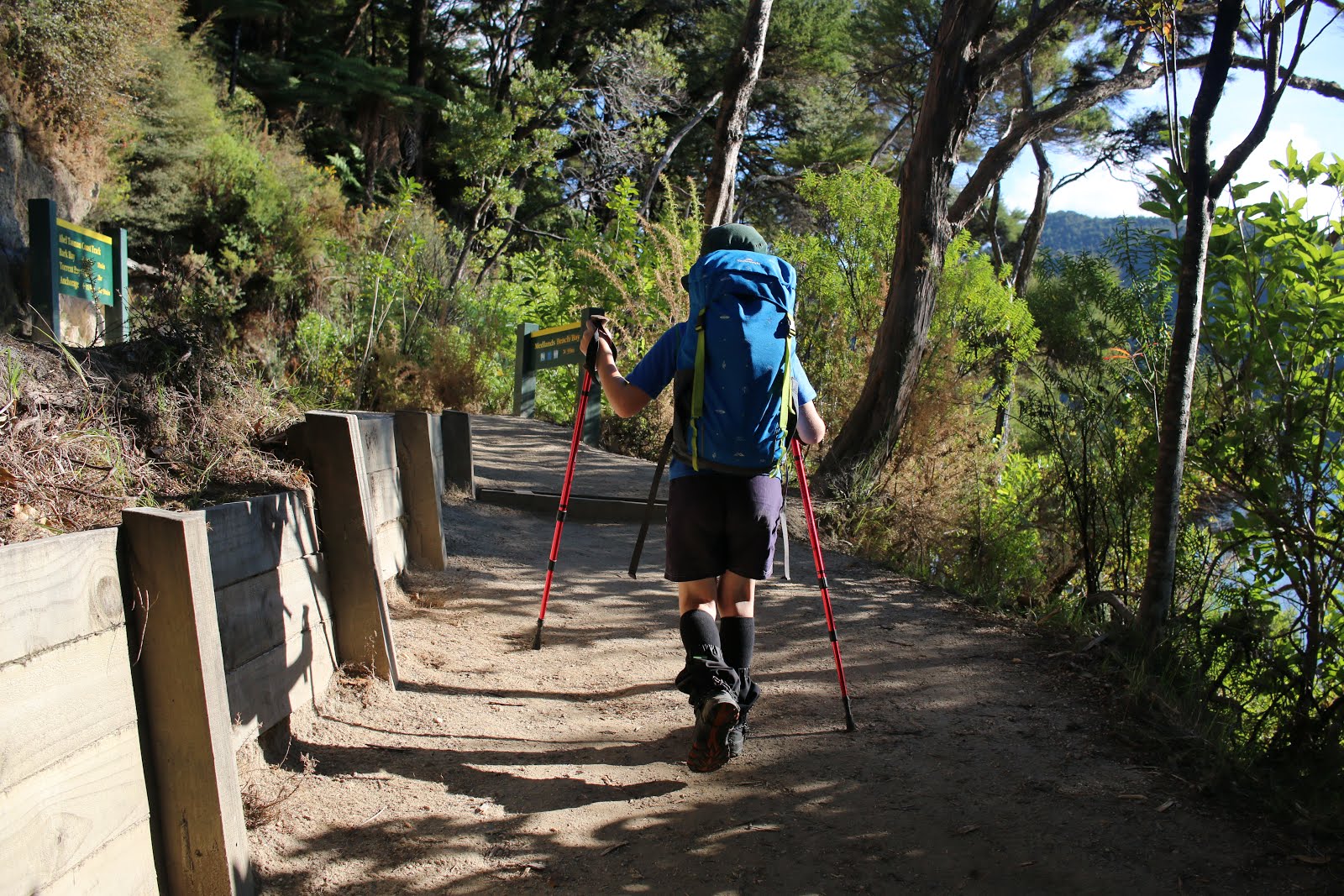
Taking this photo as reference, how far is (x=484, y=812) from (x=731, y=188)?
30.7 feet

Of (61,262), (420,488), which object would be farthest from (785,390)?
(61,262)

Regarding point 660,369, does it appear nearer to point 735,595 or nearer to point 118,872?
point 735,595

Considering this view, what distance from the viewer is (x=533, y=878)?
2.99 metres

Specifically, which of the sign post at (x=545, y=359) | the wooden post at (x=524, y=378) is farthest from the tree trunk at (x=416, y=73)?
the wooden post at (x=524, y=378)

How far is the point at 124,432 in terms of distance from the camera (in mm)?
3350

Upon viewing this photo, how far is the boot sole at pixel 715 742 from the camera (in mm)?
3443

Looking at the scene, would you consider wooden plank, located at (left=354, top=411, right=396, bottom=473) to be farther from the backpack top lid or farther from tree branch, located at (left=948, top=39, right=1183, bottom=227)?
tree branch, located at (left=948, top=39, right=1183, bottom=227)

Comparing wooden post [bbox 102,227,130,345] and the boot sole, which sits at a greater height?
wooden post [bbox 102,227,130,345]

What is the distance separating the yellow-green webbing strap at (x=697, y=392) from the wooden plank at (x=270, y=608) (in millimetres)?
1510

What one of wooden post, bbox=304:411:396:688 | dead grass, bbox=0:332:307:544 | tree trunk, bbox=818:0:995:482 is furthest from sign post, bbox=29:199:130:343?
tree trunk, bbox=818:0:995:482

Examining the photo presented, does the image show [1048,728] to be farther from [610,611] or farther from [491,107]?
[491,107]

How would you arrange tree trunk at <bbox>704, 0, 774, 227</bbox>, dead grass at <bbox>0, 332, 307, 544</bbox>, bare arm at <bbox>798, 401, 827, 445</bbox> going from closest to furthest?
dead grass at <bbox>0, 332, 307, 544</bbox> < bare arm at <bbox>798, 401, 827, 445</bbox> < tree trunk at <bbox>704, 0, 774, 227</bbox>

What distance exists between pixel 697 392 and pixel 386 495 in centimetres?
219

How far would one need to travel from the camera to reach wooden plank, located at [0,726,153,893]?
2.04 m
